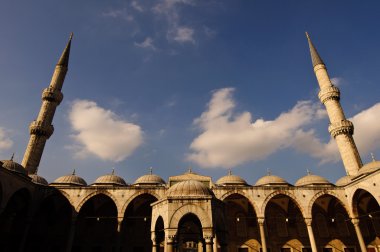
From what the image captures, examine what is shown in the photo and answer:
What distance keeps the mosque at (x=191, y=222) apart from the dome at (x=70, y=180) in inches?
3.3

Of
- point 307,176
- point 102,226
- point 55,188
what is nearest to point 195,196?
point 55,188

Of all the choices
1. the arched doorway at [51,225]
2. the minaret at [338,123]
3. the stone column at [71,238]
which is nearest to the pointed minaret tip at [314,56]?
the minaret at [338,123]

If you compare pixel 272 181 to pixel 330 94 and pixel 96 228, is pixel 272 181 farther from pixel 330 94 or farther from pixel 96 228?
pixel 96 228

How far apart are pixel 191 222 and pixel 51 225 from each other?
43.6 ft

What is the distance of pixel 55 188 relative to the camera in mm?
21359

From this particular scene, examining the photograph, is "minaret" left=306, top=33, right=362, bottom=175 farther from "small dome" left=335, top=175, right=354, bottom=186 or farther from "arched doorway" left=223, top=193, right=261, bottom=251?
"arched doorway" left=223, top=193, right=261, bottom=251

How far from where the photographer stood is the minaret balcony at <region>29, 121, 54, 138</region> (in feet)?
87.8

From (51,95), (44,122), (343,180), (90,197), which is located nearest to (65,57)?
(51,95)

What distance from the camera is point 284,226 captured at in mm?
24281

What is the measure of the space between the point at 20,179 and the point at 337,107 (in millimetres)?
28466

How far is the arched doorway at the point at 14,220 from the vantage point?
65.5ft

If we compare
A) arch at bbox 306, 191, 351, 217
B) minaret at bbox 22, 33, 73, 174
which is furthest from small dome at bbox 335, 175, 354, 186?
minaret at bbox 22, 33, 73, 174

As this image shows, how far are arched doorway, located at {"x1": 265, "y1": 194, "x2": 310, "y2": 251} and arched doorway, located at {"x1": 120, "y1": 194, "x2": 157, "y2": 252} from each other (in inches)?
409

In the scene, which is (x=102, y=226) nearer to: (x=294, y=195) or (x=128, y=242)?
(x=128, y=242)
